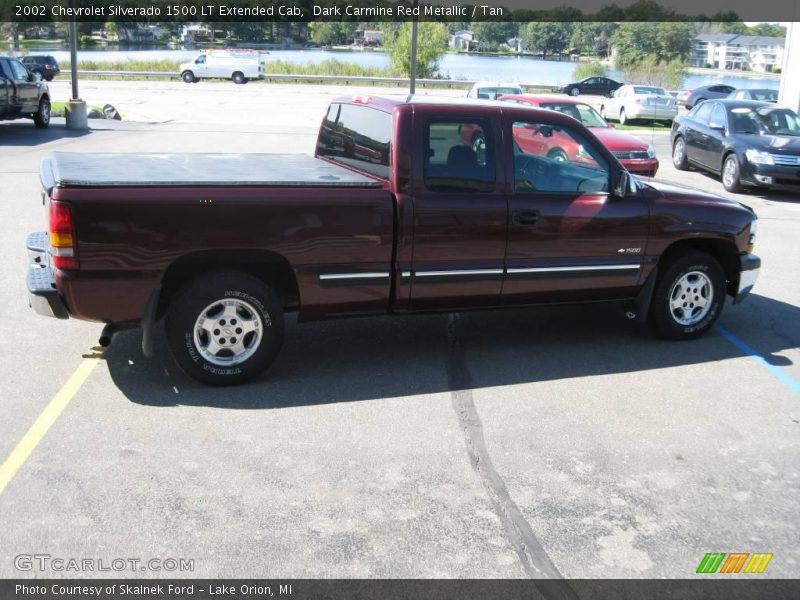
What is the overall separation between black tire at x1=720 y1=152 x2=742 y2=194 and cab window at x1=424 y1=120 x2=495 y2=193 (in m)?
11.3

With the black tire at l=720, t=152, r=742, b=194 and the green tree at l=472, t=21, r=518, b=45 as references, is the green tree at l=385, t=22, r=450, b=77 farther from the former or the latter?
the black tire at l=720, t=152, r=742, b=194

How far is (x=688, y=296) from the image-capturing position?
22.5 ft

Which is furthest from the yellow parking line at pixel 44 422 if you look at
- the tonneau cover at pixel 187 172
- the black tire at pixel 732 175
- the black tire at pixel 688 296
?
the black tire at pixel 732 175

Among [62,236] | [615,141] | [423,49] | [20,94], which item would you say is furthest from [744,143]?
[423,49]

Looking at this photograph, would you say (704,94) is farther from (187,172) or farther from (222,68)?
(187,172)

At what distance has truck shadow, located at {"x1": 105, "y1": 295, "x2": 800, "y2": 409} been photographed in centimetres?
563

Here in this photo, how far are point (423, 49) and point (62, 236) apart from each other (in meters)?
51.6

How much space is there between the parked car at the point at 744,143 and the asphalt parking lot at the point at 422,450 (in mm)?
8546

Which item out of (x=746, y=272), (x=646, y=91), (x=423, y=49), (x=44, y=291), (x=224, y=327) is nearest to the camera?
(x=44, y=291)

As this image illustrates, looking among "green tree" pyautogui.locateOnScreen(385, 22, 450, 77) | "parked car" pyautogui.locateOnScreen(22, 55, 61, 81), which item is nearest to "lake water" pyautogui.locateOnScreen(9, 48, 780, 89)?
"green tree" pyautogui.locateOnScreen(385, 22, 450, 77)

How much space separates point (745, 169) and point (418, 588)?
45.7 ft

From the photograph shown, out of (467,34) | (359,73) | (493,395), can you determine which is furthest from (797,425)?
(467,34)

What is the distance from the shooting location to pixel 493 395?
571 cm

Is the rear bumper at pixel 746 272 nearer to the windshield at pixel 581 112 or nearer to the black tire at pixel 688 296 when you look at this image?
the black tire at pixel 688 296
